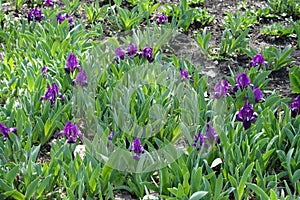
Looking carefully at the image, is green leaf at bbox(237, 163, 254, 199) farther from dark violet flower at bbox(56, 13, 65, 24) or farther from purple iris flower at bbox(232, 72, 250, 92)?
dark violet flower at bbox(56, 13, 65, 24)

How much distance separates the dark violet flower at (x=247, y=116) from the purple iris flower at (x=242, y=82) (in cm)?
41

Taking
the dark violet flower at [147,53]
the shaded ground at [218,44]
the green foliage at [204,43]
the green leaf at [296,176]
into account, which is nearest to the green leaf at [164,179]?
the green leaf at [296,176]

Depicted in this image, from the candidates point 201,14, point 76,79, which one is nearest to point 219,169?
point 76,79

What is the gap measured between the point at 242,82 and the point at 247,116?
1.60 feet

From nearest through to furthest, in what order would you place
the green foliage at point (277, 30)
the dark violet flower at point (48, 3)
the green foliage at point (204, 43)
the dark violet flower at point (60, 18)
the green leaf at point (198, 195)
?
the green leaf at point (198, 195) < the green foliage at point (204, 43) < the dark violet flower at point (60, 18) < the green foliage at point (277, 30) < the dark violet flower at point (48, 3)

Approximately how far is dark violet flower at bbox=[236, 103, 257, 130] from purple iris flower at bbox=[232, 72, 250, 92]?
41cm

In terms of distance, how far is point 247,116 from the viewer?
3107 mm

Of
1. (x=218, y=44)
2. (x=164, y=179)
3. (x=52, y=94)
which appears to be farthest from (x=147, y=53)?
(x=164, y=179)

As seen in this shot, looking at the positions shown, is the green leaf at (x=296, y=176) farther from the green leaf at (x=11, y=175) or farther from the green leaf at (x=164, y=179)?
the green leaf at (x=11, y=175)

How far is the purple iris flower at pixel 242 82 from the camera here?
352 cm

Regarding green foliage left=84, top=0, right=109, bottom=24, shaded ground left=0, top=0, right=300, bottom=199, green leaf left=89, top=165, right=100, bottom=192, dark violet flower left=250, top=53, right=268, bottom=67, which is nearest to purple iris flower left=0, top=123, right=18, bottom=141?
shaded ground left=0, top=0, right=300, bottom=199

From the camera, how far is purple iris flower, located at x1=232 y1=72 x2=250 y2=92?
3.52 meters

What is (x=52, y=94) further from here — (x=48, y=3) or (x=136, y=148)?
(x=48, y=3)

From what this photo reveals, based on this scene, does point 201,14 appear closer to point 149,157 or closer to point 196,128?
point 196,128
